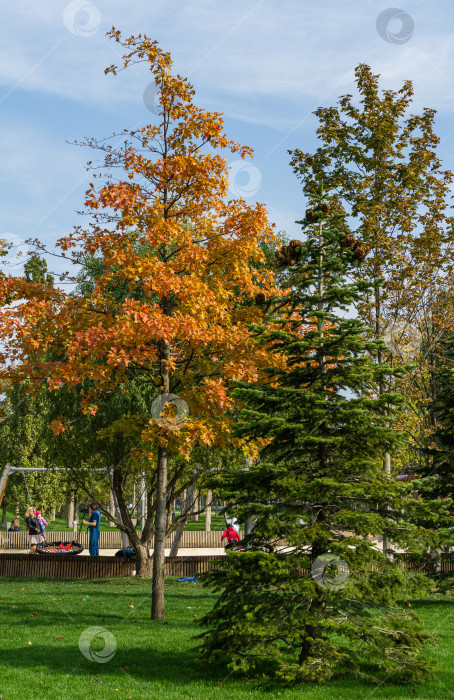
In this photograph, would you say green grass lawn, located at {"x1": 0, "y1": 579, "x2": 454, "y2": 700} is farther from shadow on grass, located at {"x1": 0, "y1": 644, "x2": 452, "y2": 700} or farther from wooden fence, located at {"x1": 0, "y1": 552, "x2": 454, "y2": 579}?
wooden fence, located at {"x1": 0, "y1": 552, "x2": 454, "y2": 579}

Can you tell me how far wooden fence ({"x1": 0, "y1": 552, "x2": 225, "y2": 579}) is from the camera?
21.6 meters

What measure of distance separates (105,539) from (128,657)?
91.5ft

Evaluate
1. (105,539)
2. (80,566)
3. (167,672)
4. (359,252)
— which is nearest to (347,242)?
(359,252)

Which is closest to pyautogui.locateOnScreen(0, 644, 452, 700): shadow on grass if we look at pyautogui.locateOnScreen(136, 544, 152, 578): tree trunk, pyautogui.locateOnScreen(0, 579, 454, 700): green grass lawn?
pyautogui.locateOnScreen(0, 579, 454, 700): green grass lawn

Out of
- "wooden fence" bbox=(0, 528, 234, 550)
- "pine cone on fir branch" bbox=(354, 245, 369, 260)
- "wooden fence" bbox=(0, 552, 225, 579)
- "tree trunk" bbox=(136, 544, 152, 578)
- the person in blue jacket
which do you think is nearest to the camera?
"pine cone on fir branch" bbox=(354, 245, 369, 260)

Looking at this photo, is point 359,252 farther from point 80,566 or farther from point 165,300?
point 80,566

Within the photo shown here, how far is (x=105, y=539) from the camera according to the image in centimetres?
3647

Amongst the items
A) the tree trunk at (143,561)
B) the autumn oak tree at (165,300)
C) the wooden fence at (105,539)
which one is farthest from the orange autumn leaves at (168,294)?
the wooden fence at (105,539)

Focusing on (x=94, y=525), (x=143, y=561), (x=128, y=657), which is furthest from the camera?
(x=94, y=525)

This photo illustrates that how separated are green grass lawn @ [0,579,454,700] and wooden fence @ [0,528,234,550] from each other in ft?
61.5

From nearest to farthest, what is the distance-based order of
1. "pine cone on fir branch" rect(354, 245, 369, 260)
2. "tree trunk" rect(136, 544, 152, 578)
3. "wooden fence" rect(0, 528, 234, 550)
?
"pine cone on fir branch" rect(354, 245, 369, 260) < "tree trunk" rect(136, 544, 152, 578) < "wooden fence" rect(0, 528, 234, 550)

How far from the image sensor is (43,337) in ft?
40.8

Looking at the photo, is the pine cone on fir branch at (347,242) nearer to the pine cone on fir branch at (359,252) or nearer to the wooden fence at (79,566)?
the pine cone on fir branch at (359,252)

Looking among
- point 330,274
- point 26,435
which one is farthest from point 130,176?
point 26,435
